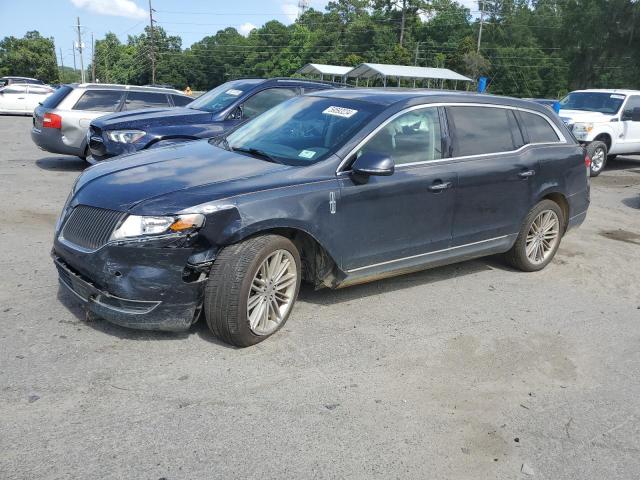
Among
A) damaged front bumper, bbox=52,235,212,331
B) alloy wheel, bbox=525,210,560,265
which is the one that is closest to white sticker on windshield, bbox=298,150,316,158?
damaged front bumper, bbox=52,235,212,331

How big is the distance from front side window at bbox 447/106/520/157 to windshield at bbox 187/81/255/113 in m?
4.76

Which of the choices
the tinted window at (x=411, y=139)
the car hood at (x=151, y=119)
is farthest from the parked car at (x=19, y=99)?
the tinted window at (x=411, y=139)

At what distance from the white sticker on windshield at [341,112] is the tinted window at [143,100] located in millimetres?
7604

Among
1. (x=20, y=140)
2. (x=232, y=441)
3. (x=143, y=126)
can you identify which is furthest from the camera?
(x=20, y=140)

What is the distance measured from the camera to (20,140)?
617 inches

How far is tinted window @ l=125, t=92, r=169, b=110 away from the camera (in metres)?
11.7

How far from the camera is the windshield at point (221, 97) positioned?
9.38m

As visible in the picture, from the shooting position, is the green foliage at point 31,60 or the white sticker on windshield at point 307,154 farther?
the green foliage at point 31,60

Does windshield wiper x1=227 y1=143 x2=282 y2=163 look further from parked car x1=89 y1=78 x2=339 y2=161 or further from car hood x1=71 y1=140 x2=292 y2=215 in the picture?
parked car x1=89 y1=78 x2=339 y2=161

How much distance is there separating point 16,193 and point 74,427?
6597 millimetres

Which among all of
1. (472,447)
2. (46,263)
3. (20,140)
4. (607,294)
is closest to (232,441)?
(472,447)

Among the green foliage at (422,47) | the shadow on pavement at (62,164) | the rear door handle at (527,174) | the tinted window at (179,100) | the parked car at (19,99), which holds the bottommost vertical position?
the shadow on pavement at (62,164)

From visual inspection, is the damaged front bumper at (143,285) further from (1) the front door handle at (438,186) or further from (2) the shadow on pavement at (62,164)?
(2) the shadow on pavement at (62,164)

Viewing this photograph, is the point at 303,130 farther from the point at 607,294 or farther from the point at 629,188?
the point at 629,188
